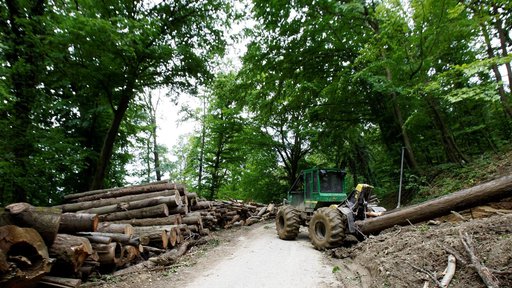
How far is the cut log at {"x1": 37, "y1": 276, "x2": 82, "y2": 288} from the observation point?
4.11m

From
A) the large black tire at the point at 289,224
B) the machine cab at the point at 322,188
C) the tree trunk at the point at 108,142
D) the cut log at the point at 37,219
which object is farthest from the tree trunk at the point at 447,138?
the tree trunk at the point at 108,142

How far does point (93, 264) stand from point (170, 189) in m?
→ 4.04

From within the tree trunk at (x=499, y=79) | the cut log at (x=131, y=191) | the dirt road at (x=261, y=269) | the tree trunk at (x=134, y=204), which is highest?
the tree trunk at (x=499, y=79)

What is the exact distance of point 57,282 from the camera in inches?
165

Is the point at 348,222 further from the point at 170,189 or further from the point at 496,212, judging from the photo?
the point at 170,189

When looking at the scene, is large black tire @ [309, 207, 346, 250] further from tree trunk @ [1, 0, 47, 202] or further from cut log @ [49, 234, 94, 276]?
tree trunk @ [1, 0, 47, 202]

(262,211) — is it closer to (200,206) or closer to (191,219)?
(200,206)

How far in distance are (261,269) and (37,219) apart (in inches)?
155

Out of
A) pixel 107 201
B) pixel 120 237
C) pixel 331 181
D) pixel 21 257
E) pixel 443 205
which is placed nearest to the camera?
pixel 21 257

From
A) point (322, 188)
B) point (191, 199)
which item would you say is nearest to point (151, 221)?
point (191, 199)

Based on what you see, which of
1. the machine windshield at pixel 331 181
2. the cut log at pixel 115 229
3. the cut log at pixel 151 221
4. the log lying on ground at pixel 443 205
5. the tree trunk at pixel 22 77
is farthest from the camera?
the machine windshield at pixel 331 181

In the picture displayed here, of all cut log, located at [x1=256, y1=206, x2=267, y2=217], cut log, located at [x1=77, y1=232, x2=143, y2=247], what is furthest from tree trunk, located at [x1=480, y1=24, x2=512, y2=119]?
cut log, located at [x1=77, y1=232, x2=143, y2=247]

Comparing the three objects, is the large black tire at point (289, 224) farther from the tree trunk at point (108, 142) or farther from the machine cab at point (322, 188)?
the tree trunk at point (108, 142)

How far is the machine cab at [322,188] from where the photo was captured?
8664 millimetres
